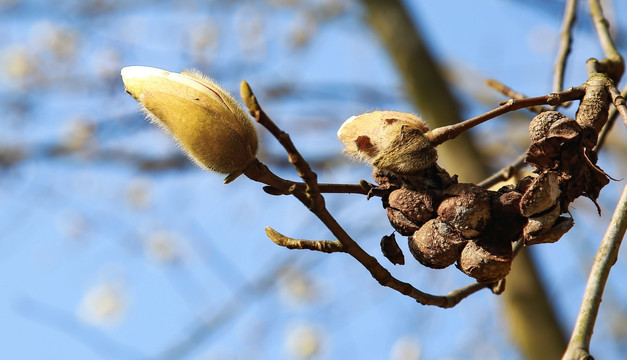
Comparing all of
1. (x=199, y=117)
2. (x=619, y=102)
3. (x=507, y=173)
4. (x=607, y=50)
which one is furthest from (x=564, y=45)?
(x=199, y=117)

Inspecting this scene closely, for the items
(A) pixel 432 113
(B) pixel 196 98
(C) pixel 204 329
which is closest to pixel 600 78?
(B) pixel 196 98

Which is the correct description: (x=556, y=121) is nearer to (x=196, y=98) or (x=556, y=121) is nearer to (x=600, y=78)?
(x=600, y=78)

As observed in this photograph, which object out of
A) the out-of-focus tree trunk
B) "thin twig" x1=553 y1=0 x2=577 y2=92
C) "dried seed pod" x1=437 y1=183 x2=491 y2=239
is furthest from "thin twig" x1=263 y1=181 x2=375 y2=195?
the out-of-focus tree trunk

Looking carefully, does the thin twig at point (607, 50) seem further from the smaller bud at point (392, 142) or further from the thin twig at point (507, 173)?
the smaller bud at point (392, 142)

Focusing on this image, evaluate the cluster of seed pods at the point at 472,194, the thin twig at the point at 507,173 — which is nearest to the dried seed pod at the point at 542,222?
the cluster of seed pods at the point at 472,194

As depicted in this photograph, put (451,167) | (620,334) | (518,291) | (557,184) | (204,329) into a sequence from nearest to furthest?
1. (557,184)
2. (518,291)
3. (451,167)
4. (204,329)
5. (620,334)

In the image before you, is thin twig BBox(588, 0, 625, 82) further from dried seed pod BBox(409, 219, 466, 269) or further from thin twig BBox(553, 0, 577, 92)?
dried seed pod BBox(409, 219, 466, 269)

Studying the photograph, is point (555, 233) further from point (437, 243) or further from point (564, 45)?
point (564, 45)
